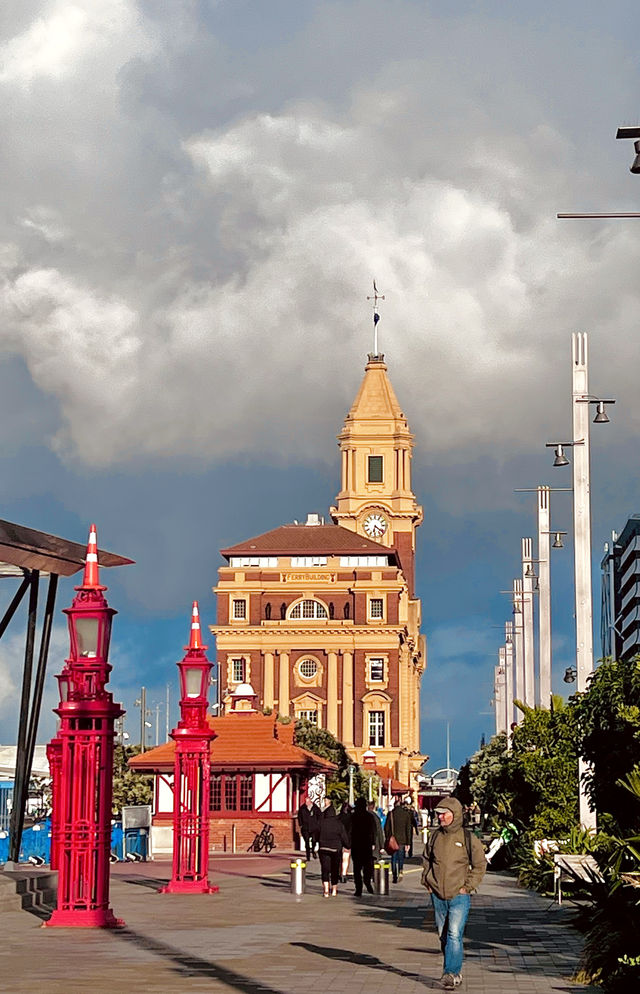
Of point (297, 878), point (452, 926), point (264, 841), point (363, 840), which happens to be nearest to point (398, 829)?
point (363, 840)

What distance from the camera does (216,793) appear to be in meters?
53.7

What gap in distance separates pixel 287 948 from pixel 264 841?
35.3 metres

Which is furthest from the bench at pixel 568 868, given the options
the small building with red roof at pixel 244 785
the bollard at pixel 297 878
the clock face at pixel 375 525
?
the clock face at pixel 375 525

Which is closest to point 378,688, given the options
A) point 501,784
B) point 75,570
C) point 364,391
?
point 364,391

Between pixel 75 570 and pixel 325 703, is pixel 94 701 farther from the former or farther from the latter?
pixel 325 703

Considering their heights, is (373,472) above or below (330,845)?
above

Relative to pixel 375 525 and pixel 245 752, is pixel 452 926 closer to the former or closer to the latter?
pixel 245 752

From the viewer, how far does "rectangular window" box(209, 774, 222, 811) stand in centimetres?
5328

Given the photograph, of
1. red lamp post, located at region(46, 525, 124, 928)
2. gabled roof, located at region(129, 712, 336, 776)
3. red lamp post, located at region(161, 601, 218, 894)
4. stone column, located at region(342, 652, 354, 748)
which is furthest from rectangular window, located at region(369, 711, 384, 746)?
red lamp post, located at region(46, 525, 124, 928)

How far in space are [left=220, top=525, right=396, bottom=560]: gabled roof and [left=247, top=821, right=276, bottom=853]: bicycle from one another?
86.3 m

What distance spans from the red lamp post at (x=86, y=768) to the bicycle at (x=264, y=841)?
3138 cm

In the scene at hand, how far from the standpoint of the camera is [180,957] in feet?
50.8

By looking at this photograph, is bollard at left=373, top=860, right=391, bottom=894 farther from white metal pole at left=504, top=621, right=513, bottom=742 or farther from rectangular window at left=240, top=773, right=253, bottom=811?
white metal pole at left=504, top=621, right=513, bottom=742

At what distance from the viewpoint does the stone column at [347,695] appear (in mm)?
132375
